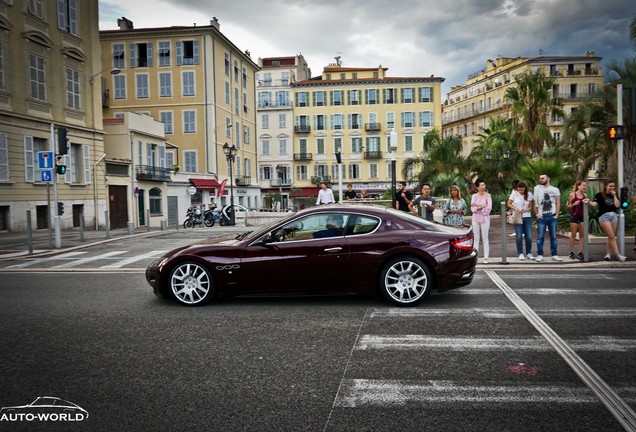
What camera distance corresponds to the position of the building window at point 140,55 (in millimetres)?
52156

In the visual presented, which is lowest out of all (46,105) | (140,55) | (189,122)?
(46,105)

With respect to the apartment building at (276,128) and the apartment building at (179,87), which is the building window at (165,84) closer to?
the apartment building at (179,87)

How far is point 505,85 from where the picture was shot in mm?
73500

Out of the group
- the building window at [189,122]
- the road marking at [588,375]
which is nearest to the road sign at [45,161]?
the road marking at [588,375]

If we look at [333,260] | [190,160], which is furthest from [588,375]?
[190,160]

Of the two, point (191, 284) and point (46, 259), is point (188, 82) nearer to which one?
point (46, 259)

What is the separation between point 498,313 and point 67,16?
32.1 meters

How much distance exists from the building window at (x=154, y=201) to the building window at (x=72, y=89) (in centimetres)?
1116

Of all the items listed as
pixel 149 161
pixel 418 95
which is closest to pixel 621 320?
pixel 149 161

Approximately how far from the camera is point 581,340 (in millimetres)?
Result: 5258

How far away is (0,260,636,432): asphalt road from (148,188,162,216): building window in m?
34.7

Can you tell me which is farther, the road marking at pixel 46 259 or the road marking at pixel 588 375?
the road marking at pixel 46 259

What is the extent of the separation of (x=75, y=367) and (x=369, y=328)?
9.80 ft

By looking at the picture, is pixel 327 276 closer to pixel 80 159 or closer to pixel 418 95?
pixel 80 159
